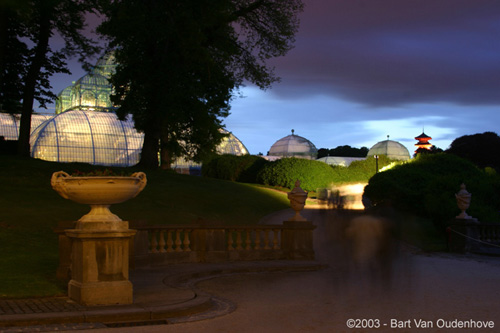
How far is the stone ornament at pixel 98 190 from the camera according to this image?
29.3 feet

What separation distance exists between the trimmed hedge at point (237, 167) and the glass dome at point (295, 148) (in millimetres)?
36287

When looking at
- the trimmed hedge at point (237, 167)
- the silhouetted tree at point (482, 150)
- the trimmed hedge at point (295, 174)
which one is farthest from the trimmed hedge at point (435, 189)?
the silhouetted tree at point (482, 150)

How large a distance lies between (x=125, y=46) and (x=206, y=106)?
19.3 ft

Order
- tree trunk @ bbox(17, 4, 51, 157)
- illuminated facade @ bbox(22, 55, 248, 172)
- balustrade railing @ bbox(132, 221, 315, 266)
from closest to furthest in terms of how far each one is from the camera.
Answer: balustrade railing @ bbox(132, 221, 315, 266), tree trunk @ bbox(17, 4, 51, 157), illuminated facade @ bbox(22, 55, 248, 172)

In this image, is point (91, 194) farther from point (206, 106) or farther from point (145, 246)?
point (206, 106)

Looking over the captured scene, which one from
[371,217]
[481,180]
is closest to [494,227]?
[481,180]

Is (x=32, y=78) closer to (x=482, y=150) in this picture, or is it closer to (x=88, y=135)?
(x=88, y=135)

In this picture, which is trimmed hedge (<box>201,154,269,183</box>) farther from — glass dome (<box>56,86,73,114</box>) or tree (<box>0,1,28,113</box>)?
glass dome (<box>56,86,73,114</box>)

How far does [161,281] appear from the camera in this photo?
11.5 metres

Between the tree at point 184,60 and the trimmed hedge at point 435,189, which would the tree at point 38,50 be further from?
the trimmed hedge at point 435,189

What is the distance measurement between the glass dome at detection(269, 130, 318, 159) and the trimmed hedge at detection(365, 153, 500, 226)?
5136 cm

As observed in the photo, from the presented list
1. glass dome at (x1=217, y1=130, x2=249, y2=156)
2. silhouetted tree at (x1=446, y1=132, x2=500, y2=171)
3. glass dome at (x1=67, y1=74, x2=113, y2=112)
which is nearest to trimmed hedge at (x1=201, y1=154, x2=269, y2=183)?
silhouetted tree at (x1=446, y1=132, x2=500, y2=171)

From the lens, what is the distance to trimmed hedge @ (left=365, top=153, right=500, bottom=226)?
26047mm

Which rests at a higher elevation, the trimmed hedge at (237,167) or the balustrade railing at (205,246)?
the trimmed hedge at (237,167)
